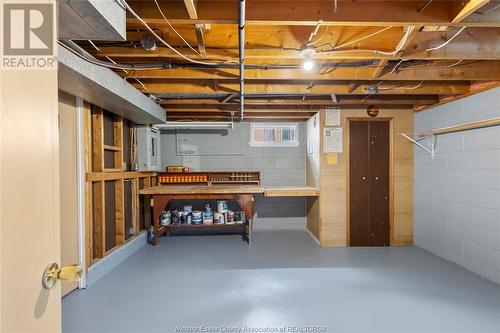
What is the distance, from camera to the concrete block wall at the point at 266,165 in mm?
4555

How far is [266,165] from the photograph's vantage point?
4.59 metres

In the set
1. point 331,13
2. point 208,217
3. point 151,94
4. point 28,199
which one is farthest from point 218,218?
point 28,199

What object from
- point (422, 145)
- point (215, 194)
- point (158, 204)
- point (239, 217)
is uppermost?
point (422, 145)

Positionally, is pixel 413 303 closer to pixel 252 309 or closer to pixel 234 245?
pixel 252 309

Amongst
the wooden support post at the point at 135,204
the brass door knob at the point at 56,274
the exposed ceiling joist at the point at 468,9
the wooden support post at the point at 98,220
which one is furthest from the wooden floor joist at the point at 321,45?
the wooden support post at the point at 135,204

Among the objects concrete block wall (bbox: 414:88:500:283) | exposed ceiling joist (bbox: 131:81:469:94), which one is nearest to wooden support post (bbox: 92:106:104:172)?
exposed ceiling joist (bbox: 131:81:469:94)

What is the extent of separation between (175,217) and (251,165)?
1552mm

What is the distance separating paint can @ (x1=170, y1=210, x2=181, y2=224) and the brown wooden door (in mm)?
2651

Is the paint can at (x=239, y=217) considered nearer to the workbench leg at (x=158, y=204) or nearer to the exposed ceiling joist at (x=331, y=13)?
the workbench leg at (x=158, y=204)

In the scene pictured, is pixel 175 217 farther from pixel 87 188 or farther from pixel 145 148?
pixel 87 188

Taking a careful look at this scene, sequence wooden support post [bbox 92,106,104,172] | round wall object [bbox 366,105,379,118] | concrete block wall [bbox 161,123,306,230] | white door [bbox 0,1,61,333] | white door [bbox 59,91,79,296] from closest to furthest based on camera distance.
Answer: white door [bbox 0,1,61,333], white door [bbox 59,91,79,296], wooden support post [bbox 92,106,104,172], round wall object [bbox 366,105,379,118], concrete block wall [bbox 161,123,306,230]

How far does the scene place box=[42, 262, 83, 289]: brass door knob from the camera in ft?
2.44

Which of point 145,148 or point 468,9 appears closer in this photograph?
point 468,9

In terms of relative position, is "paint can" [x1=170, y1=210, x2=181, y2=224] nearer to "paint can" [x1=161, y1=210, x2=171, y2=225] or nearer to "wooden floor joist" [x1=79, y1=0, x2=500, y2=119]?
"paint can" [x1=161, y1=210, x2=171, y2=225]
